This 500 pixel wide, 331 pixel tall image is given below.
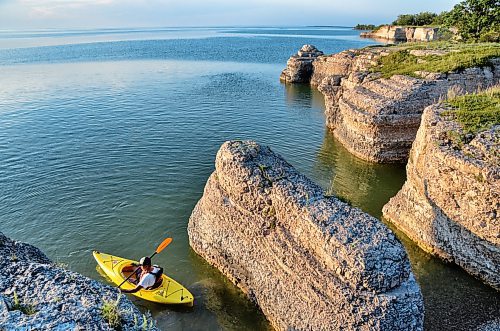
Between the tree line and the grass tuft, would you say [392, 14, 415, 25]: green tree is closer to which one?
the tree line

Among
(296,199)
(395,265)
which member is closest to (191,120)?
(296,199)

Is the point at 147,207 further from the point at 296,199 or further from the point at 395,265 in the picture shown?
A: the point at 395,265

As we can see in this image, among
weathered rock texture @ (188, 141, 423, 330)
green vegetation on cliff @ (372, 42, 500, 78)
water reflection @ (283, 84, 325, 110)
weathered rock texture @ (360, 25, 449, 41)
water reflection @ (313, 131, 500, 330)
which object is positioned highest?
weathered rock texture @ (360, 25, 449, 41)

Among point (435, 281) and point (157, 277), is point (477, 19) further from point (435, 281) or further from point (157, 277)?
point (157, 277)

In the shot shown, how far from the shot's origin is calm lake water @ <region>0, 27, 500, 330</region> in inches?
509

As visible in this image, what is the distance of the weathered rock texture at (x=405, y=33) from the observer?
3442 inches

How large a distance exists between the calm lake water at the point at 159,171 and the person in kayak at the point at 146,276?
805mm

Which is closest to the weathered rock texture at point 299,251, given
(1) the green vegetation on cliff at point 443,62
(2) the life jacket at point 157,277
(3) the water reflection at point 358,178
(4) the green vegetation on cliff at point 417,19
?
(2) the life jacket at point 157,277

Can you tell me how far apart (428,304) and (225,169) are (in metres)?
8.18

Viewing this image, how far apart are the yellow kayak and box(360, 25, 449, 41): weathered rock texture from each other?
87.3 metres

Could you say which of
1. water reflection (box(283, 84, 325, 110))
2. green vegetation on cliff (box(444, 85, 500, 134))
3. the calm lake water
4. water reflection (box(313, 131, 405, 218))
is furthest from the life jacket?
water reflection (box(283, 84, 325, 110))

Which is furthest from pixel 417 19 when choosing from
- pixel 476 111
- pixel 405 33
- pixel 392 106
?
pixel 476 111

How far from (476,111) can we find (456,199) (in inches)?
183

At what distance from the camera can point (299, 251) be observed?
416 inches
